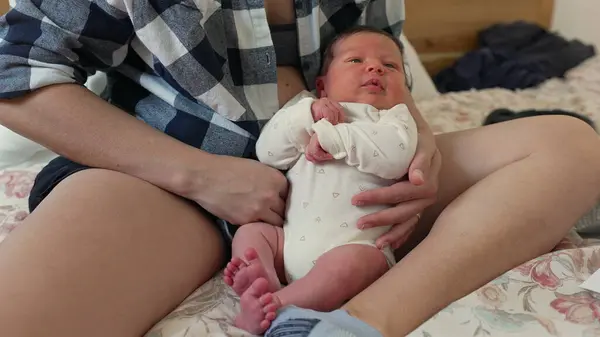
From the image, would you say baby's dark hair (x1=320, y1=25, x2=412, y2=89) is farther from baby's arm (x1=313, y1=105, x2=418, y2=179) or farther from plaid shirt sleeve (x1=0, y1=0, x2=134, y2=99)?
plaid shirt sleeve (x1=0, y1=0, x2=134, y2=99)

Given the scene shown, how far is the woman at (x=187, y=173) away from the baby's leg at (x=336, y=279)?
0.12 ft

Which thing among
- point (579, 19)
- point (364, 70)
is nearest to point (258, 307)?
point (364, 70)

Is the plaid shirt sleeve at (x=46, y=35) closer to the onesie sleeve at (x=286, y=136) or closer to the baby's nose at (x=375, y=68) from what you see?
the onesie sleeve at (x=286, y=136)

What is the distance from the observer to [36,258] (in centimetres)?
77

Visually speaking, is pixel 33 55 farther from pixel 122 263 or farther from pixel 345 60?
pixel 345 60

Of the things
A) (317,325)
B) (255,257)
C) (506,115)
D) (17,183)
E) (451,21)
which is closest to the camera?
(317,325)

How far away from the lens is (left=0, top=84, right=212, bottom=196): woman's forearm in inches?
36.0

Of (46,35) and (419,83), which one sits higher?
(46,35)

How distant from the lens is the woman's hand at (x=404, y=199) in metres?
0.90

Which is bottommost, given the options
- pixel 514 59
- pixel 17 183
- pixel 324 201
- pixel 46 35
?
pixel 514 59

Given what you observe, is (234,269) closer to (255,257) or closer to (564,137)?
(255,257)

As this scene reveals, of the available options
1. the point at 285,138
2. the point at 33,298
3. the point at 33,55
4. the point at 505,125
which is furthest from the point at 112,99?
the point at 505,125

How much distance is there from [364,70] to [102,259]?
1.55 feet

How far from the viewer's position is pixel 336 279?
0.85 meters
